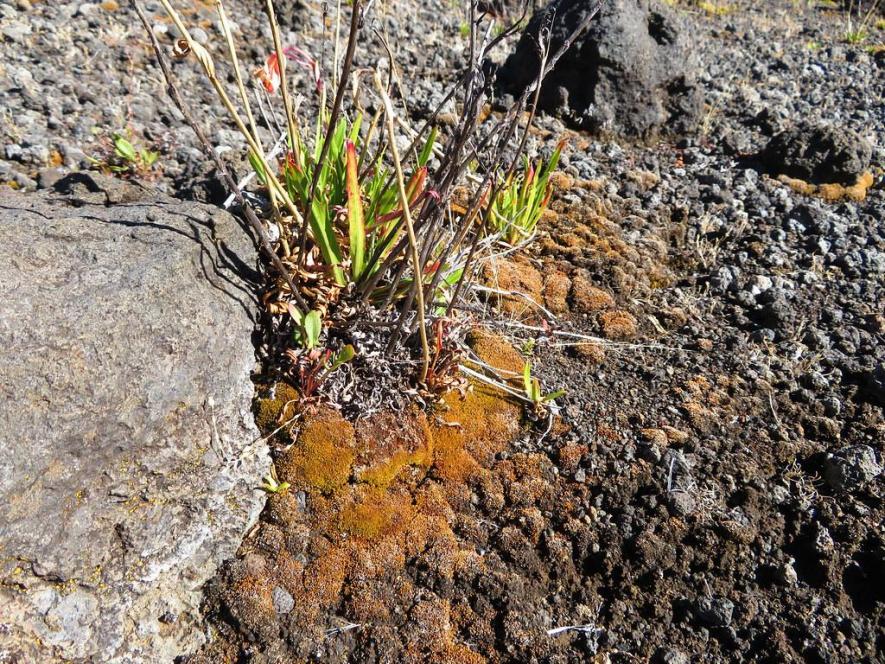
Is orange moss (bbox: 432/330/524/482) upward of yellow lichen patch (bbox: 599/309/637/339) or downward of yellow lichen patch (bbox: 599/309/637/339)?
downward

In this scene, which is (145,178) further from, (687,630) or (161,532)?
(687,630)

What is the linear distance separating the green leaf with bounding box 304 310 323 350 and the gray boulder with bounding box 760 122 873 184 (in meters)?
2.97

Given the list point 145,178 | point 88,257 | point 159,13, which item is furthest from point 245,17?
point 88,257

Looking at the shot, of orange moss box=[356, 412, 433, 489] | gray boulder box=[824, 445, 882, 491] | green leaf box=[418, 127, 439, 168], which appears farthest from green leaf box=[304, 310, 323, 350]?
gray boulder box=[824, 445, 882, 491]

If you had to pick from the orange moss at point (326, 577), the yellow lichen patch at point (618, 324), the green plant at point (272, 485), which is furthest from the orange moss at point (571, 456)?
the green plant at point (272, 485)

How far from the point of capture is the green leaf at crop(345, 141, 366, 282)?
1.76 metres

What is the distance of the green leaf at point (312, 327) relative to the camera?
1.88m

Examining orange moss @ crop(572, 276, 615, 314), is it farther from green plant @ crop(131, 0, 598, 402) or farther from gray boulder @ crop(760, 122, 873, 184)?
gray boulder @ crop(760, 122, 873, 184)

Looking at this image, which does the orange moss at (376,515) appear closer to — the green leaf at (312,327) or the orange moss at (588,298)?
the green leaf at (312,327)

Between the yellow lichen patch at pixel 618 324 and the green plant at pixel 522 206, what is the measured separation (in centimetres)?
54

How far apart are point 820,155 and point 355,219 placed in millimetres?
2908

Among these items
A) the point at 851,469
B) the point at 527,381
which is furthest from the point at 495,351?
the point at 851,469

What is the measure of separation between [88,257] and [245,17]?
3.03 meters

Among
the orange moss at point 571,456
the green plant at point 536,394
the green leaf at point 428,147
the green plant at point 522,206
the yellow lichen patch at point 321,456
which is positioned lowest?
the yellow lichen patch at point 321,456
